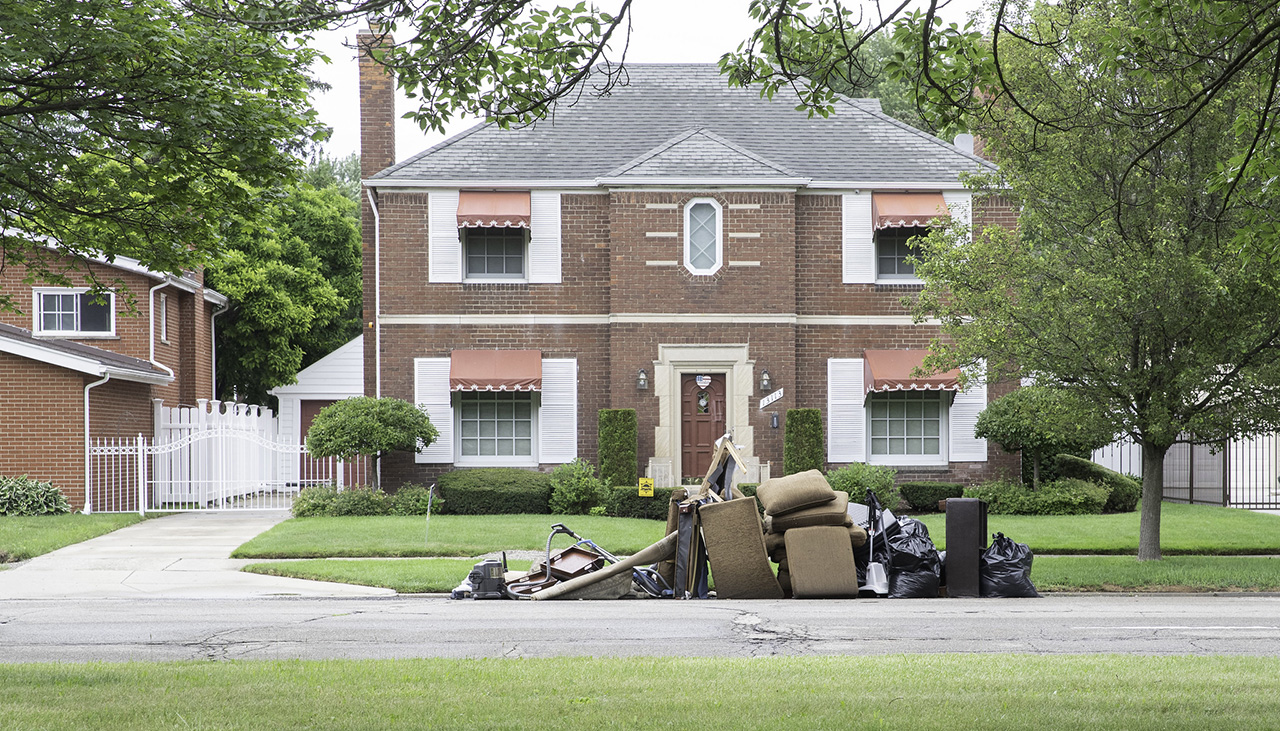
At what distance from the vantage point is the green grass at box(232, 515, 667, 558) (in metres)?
16.0

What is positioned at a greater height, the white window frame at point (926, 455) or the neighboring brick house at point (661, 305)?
the neighboring brick house at point (661, 305)

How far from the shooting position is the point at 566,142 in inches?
961

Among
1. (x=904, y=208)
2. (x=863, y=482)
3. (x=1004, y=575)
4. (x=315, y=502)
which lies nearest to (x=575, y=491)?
(x=315, y=502)

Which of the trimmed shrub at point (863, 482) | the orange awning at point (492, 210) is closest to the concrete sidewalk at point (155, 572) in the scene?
the orange awning at point (492, 210)

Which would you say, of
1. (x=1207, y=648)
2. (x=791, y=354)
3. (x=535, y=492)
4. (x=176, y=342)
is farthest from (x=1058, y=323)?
(x=176, y=342)

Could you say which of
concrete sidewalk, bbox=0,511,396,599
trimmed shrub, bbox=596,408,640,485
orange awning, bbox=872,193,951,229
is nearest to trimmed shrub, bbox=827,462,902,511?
trimmed shrub, bbox=596,408,640,485

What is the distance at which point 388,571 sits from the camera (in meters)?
14.0

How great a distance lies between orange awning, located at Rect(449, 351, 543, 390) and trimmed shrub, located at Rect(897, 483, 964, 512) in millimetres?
7896

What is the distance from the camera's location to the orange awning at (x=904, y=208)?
2238cm

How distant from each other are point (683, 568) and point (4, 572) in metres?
9.04

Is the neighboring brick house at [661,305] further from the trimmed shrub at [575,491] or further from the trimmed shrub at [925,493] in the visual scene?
the trimmed shrub at [575,491]

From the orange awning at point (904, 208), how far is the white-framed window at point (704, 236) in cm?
333

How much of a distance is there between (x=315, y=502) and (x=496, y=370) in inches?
175

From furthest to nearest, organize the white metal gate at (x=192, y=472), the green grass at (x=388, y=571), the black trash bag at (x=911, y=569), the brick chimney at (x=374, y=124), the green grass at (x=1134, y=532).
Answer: the brick chimney at (x=374, y=124) < the white metal gate at (x=192, y=472) < the green grass at (x=1134, y=532) < the green grass at (x=388, y=571) < the black trash bag at (x=911, y=569)
